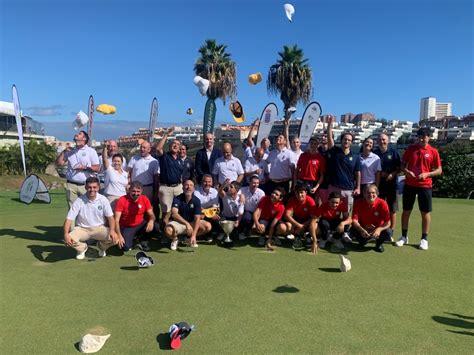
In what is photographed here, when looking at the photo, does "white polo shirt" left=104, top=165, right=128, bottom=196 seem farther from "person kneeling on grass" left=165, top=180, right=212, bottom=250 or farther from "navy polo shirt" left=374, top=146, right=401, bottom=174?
"navy polo shirt" left=374, top=146, right=401, bottom=174

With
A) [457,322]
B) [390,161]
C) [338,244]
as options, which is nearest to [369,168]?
[390,161]

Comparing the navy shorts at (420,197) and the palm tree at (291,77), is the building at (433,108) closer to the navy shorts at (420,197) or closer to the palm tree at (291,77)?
the palm tree at (291,77)

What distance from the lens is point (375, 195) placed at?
5.80 meters

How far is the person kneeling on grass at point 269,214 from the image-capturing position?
615cm

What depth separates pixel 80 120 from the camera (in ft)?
26.1

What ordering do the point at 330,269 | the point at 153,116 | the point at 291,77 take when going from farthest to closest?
1. the point at 291,77
2. the point at 153,116
3. the point at 330,269

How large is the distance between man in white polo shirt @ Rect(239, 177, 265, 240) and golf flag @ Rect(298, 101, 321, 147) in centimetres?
503

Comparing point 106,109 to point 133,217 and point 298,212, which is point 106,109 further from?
point 298,212

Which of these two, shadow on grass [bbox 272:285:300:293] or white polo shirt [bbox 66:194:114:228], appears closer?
shadow on grass [bbox 272:285:300:293]

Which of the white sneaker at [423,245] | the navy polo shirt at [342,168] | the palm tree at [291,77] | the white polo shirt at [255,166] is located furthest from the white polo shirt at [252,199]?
the palm tree at [291,77]

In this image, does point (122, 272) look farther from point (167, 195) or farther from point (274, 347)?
point (274, 347)

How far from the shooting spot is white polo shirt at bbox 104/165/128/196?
6281 mm

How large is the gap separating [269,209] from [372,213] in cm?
165

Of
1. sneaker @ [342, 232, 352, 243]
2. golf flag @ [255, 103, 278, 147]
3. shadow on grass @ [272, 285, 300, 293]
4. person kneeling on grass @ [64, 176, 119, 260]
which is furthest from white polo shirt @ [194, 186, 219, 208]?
golf flag @ [255, 103, 278, 147]
